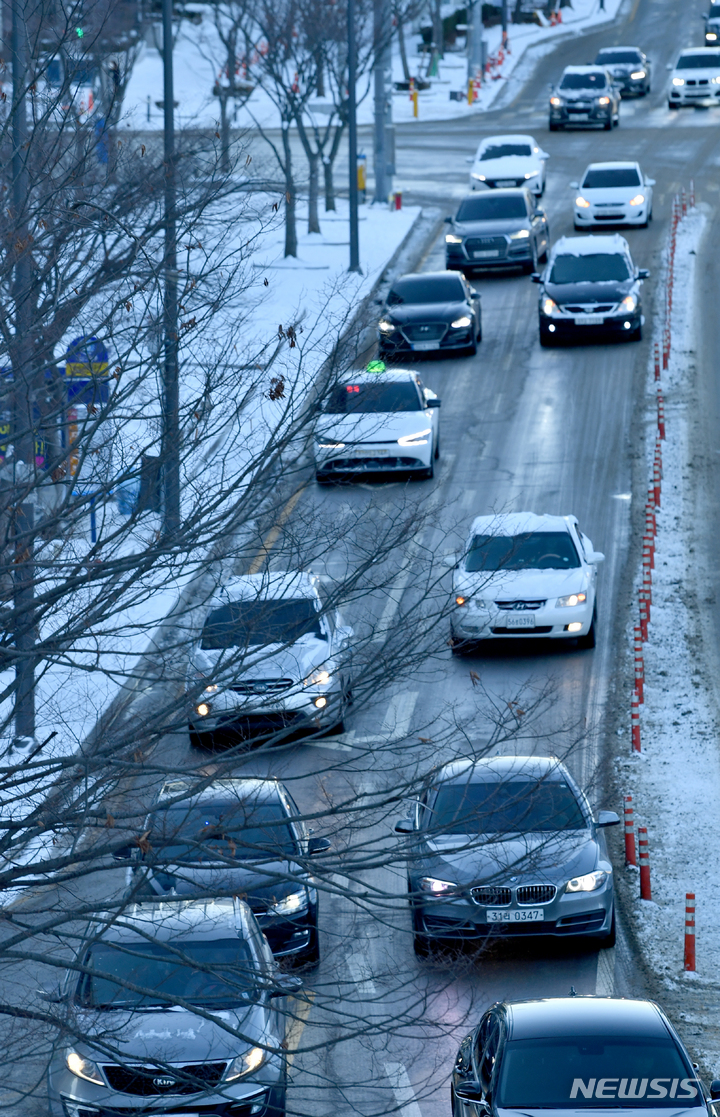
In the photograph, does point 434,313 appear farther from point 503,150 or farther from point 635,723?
point 503,150

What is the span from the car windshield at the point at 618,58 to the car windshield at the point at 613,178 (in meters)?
22.6

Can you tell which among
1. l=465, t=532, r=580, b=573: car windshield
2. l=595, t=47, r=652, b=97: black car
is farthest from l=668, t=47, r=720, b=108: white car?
l=465, t=532, r=580, b=573: car windshield

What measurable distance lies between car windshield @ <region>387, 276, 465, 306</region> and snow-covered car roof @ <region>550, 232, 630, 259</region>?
2.28 metres

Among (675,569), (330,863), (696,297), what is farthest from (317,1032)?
(696,297)

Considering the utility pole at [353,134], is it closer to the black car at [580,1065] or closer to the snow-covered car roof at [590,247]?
the snow-covered car roof at [590,247]

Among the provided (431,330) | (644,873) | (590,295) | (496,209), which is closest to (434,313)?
(431,330)

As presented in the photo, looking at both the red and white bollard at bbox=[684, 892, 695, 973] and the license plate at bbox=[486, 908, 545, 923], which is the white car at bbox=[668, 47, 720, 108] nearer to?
the red and white bollard at bbox=[684, 892, 695, 973]

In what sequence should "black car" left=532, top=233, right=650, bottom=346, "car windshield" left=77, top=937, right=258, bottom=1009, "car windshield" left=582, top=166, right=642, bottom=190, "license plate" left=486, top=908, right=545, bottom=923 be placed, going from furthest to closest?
1. "car windshield" left=582, top=166, right=642, bottom=190
2. "black car" left=532, top=233, right=650, bottom=346
3. "license plate" left=486, top=908, right=545, bottom=923
4. "car windshield" left=77, top=937, right=258, bottom=1009

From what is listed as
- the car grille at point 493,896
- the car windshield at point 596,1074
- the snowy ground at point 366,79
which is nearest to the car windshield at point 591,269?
the car grille at point 493,896

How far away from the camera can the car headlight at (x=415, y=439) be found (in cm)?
2452

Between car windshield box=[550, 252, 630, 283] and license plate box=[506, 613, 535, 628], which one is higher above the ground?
car windshield box=[550, 252, 630, 283]

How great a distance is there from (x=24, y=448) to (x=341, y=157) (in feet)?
132

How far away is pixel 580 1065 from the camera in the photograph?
29.2 feet

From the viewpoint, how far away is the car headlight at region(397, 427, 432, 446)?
2452 centimetres
